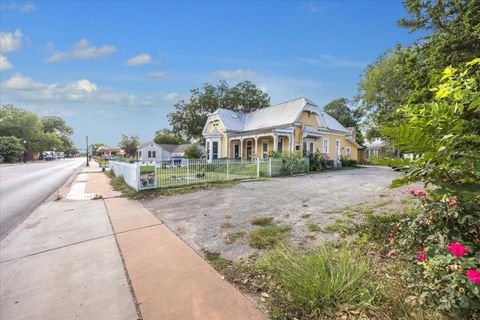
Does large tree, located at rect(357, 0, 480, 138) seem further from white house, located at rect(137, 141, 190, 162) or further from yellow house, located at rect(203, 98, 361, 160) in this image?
white house, located at rect(137, 141, 190, 162)

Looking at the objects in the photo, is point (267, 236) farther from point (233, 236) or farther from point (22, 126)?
point (22, 126)

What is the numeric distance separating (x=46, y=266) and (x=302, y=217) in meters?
4.74

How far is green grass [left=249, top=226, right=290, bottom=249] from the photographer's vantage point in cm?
365

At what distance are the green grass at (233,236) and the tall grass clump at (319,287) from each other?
4.75 feet

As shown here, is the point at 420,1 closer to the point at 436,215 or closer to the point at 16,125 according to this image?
the point at 436,215

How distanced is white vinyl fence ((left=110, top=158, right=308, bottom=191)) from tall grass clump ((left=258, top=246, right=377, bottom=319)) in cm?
795

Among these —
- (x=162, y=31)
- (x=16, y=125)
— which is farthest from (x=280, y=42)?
(x=16, y=125)

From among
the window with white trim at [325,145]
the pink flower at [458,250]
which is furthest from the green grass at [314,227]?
the window with white trim at [325,145]

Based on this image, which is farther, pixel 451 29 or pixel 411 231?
pixel 451 29

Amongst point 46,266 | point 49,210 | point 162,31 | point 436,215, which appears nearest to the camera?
point 436,215

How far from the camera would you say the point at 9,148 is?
36875mm

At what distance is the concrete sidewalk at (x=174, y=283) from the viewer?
86.7 inches

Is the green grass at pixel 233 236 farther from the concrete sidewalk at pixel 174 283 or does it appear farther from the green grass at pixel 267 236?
the concrete sidewalk at pixel 174 283

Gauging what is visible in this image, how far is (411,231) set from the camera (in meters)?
2.07
